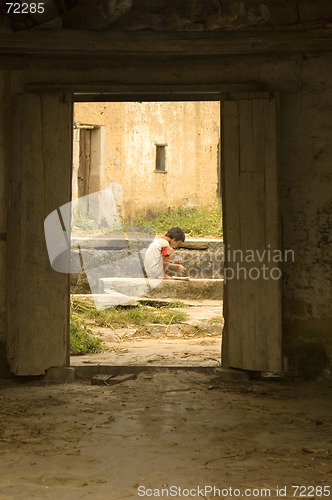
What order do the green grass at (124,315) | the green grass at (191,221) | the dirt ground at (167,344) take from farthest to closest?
the green grass at (191,221) → the green grass at (124,315) → the dirt ground at (167,344)

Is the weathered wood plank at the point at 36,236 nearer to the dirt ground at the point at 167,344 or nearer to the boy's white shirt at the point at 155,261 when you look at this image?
the dirt ground at the point at 167,344

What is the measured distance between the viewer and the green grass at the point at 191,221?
72.2 ft

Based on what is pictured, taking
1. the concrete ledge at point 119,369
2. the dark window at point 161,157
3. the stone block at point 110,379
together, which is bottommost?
the stone block at point 110,379

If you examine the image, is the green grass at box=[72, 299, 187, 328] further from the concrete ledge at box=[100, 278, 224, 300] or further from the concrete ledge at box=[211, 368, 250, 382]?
the concrete ledge at box=[211, 368, 250, 382]

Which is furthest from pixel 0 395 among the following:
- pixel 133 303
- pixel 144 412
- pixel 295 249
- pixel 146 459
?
pixel 133 303

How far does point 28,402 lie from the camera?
6.62 meters

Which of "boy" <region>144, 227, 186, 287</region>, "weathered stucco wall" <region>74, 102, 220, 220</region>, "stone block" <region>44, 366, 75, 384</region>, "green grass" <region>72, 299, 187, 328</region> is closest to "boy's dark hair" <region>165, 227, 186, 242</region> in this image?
"boy" <region>144, 227, 186, 287</region>

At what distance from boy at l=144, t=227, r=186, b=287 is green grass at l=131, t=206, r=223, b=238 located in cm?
752

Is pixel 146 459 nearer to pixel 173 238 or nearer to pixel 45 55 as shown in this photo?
pixel 45 55

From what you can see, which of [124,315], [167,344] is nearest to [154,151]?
[124,315]

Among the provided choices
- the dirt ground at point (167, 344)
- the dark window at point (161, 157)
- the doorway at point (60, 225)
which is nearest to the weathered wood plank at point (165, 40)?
the doorway at point (60, 225)

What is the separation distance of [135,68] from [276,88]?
1283 mm

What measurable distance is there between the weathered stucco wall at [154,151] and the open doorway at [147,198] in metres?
0.03

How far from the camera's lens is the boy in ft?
44.1
